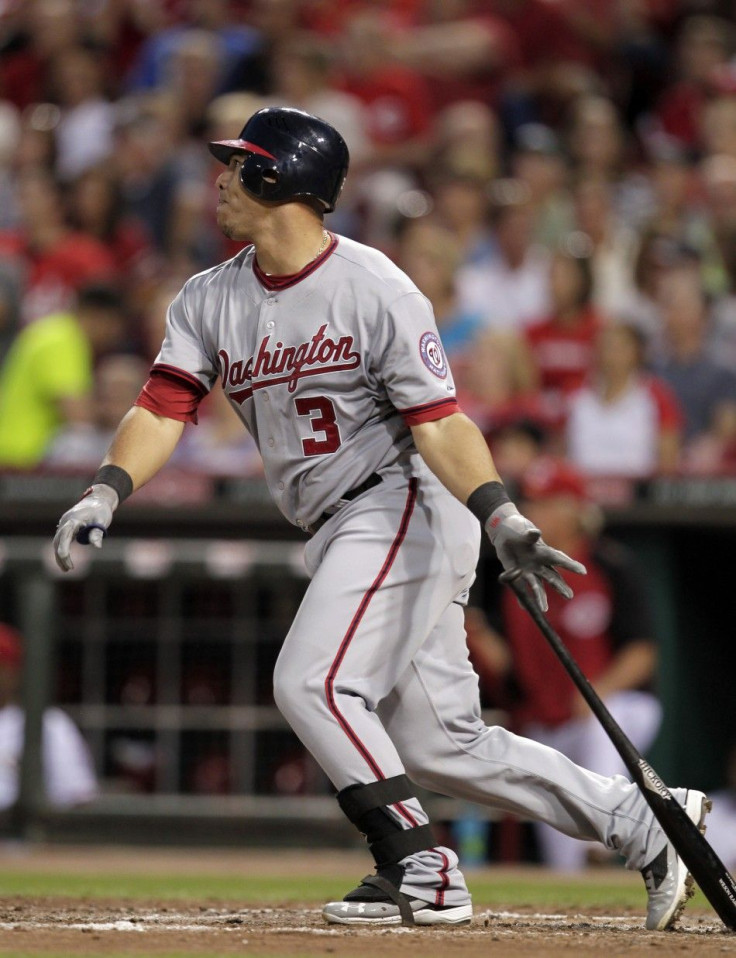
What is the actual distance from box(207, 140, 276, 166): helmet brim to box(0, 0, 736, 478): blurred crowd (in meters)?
3.70

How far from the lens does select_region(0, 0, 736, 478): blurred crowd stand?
863cm

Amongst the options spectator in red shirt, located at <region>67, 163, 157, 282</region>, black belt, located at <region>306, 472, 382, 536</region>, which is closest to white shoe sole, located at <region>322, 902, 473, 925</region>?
black belt, located at <region>306, 472, 382, 536</region>

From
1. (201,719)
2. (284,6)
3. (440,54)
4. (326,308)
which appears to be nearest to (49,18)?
(284,6)

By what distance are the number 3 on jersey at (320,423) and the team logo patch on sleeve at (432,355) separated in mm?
246

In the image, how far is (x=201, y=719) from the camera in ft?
24.9

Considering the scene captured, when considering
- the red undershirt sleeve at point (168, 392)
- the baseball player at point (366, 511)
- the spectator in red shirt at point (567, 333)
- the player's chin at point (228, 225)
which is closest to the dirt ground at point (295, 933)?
the baseball player at point (366, 511)

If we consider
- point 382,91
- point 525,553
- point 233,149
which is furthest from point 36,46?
point 525,553

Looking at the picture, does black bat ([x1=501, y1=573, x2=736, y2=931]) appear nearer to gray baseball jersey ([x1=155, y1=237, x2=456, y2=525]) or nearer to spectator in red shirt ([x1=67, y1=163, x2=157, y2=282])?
gray baseball jersey ([x1=155, y1=237, x2=456, y2=525])

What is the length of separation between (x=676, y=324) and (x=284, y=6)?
463cm

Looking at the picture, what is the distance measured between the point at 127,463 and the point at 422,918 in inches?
50.2

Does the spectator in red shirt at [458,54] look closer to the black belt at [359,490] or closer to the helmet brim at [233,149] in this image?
the helmet brim at [233,149]

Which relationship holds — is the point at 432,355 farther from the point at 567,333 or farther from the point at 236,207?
the point at 567,333

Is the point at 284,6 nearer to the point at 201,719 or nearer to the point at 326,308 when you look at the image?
the point at 201,719

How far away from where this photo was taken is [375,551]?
4254mm
